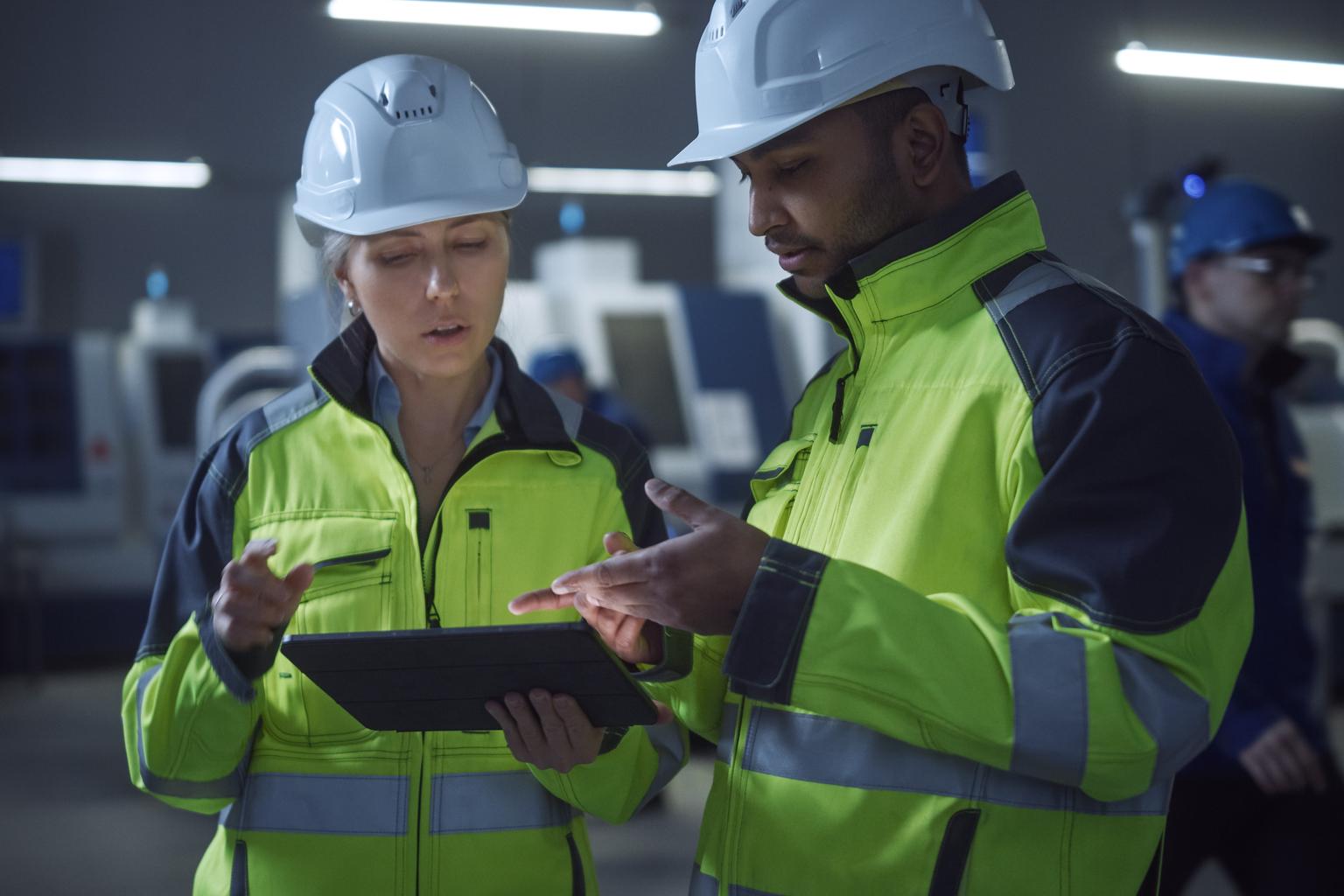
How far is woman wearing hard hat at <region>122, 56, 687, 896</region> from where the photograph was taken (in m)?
1.49

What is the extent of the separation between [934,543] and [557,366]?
417cm

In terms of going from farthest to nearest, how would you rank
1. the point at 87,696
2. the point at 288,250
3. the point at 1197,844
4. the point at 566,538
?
the point at 87,696 < the point at 288,250 < the point at 1197,844 < the point at 566,538

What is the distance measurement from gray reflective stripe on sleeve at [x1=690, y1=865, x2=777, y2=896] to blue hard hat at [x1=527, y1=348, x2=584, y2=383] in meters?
3.94

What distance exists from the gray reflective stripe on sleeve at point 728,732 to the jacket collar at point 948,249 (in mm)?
427

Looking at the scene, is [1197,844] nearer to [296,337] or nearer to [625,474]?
[625,474]

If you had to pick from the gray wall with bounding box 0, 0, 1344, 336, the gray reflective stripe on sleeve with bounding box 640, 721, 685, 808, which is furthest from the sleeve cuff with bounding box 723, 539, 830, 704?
the gray wall with bounding box 0, 0, 1344, 336

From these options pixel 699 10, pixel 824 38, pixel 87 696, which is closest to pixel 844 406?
pixel 824 38

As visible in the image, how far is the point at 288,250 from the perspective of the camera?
642cm

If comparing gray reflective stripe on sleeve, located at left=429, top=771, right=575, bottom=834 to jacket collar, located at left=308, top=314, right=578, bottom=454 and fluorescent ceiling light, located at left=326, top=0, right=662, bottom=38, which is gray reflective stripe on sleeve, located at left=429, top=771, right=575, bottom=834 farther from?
fluorescent ceiling light, located at left=326, top=0, right=662, bottom=38

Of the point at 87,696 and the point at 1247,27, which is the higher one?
the point at 1247,27

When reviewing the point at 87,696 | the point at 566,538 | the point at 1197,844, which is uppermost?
the point at 566,538

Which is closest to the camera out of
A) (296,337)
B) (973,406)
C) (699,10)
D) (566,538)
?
(973,406)

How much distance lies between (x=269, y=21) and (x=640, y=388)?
5.90 meters

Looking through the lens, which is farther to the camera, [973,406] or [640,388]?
[640,388]
